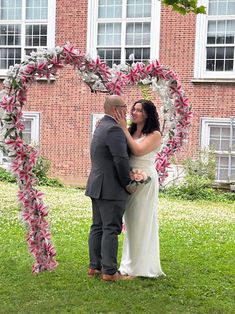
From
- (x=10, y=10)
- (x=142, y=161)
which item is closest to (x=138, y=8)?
(x=10, y=10)

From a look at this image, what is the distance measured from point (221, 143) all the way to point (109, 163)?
1400 centimetres

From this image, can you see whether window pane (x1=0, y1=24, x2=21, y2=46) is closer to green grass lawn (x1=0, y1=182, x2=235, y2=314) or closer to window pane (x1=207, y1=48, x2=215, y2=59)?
window pane (x1=207, y1=48, x2=215, y2=59)

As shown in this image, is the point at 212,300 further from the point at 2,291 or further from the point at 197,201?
the point at 197,201

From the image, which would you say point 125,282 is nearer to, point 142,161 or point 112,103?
point 142,161

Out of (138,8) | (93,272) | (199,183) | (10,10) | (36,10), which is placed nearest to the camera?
(93,272)

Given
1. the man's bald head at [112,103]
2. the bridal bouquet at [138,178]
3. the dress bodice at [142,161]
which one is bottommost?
the bridal bouquet at [138,178]

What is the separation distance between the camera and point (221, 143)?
21.2 m

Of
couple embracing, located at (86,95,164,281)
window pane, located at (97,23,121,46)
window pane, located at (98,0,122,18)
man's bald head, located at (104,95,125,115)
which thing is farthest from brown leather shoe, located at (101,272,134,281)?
window pane, located at (98,0,122,18)

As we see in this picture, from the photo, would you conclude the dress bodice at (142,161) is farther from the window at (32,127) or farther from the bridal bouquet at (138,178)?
the window at (32,127)

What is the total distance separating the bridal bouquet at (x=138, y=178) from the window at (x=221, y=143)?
44.3ft

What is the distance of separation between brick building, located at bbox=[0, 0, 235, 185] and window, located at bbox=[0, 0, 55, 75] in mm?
34

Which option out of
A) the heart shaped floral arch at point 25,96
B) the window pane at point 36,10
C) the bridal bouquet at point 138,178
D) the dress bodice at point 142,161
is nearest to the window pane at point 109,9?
the window pane at point 36,10

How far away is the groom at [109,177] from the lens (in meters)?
7.45

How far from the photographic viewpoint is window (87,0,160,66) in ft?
72.4
